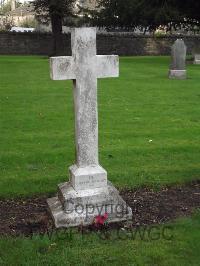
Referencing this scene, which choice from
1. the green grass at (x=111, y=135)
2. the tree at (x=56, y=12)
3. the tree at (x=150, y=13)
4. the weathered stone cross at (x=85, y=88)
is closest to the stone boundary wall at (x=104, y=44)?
the tree at (x=56, y=12)

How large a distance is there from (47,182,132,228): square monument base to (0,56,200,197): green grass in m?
0.99

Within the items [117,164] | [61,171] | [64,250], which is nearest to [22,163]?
[61,171]

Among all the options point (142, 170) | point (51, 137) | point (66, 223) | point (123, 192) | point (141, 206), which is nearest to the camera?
point (66, 223)

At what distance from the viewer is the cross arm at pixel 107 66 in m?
5.18

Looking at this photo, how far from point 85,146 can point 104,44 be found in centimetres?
3647

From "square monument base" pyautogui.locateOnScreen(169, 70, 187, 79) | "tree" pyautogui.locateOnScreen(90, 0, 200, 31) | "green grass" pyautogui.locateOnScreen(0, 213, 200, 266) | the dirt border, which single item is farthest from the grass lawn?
"tree" pyautogui.locateOnScreen(90, 0, 200, 31)

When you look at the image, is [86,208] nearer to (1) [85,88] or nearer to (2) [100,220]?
(2) [100,220]

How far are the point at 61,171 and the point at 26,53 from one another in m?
34.0

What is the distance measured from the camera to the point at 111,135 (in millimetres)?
9188

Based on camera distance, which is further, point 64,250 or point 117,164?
point 117,164

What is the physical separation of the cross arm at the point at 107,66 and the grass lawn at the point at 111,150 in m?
1.67

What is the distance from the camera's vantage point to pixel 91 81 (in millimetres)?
5117

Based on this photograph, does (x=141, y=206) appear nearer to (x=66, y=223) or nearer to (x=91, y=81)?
(x=66, y=223)

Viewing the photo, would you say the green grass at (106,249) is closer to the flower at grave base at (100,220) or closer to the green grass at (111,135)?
the flower at grave base at (100,220)
